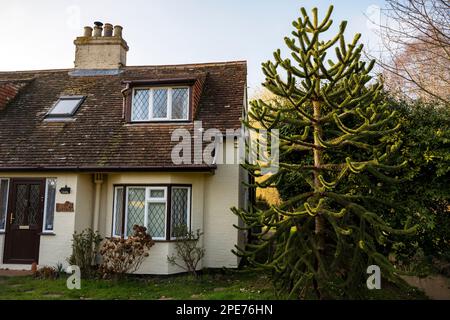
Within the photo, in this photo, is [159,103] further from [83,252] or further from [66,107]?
[83,252]

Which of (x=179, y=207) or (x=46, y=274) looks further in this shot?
(x=179, y=207)

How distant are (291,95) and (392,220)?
435 centimetres

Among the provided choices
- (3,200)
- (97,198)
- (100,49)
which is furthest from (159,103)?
(3,200)

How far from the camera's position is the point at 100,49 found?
16547 millimetres

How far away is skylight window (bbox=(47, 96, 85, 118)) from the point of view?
44.6 feet

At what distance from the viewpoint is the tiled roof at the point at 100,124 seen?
1137cm

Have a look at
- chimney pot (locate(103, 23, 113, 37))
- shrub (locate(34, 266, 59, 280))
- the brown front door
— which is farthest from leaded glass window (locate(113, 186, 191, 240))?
chimney pot (locate(103, 23, 113, 37))

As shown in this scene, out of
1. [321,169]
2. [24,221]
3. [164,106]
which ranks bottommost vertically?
[24,221]

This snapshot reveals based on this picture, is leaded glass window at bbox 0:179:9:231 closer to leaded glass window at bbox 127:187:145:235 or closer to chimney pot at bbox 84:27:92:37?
leaded glass window at bbox 127:187:145:235

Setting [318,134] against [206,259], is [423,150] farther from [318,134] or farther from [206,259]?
[206,259]

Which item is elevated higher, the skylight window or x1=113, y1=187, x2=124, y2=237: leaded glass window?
the skylight window

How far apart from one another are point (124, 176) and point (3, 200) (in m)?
4.53

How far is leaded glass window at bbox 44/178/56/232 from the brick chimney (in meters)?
7.02
